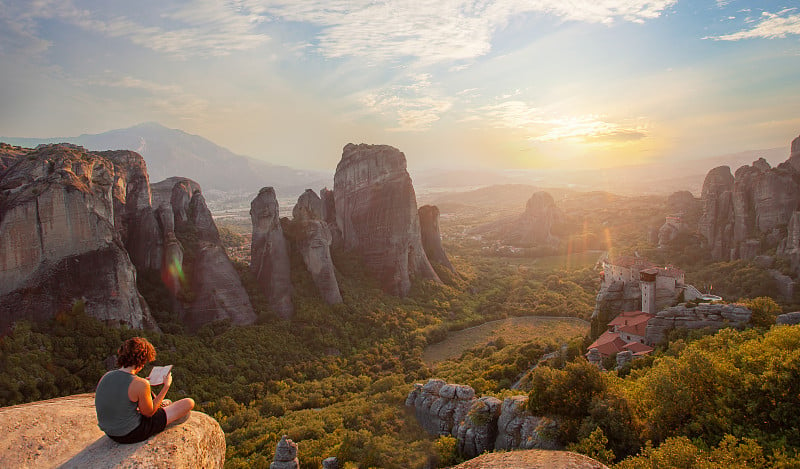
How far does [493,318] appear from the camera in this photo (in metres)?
45.5

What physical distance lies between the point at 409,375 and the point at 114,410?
89.0 feet

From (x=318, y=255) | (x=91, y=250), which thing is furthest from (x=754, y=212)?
(x=91, y=250)

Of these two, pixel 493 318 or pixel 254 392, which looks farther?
pixel 493 318

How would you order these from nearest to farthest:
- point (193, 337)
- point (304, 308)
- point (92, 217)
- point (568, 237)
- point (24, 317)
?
point (24, 317), point (92, 217), point (193, 337), point (304, 308), point (568, 237)

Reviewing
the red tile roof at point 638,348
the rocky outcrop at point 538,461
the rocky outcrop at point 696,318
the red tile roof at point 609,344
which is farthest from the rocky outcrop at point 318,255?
the rocky outcrop at point 538,461

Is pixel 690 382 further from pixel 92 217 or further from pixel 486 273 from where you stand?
pixel 486 273

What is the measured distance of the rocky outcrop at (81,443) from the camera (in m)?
5.08

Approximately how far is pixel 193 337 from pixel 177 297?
3482 mm

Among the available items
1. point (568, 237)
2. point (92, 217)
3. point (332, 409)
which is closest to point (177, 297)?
Result: point (92, 217)

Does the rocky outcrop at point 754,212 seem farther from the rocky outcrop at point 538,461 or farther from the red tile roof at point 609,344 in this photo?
the rocky outcrop at point 538,461

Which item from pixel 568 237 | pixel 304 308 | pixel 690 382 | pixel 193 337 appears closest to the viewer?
pixel 690 382

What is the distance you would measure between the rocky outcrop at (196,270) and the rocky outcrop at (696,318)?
27.7m

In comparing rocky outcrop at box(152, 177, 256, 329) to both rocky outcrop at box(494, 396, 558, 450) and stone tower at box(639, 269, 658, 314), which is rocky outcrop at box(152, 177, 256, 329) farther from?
stone tower at box(639, 269, 658, 314)

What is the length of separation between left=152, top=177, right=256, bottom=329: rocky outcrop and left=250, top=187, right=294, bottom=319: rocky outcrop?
9.90 feet
